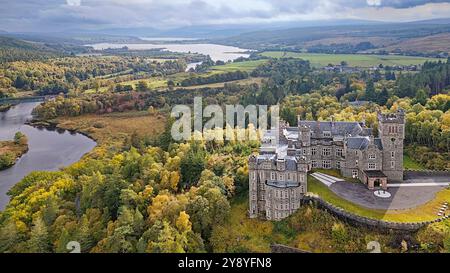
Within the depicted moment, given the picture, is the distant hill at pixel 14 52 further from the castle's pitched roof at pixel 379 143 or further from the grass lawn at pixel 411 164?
the castle's pitched roof at pixel 379 143

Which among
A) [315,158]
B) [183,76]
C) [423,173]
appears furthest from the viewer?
[183,76]

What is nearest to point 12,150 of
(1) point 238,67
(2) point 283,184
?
(2) point 283,184

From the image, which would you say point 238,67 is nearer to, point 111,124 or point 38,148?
point 111,124

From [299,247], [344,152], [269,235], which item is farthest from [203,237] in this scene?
[344,152]

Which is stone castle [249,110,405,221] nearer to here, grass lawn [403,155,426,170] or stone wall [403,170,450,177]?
stone wall [403,170,450,177]

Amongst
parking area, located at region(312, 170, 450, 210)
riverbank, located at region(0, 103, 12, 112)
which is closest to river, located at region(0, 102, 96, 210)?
riverbank, located at region(0, 103, 12, 112)

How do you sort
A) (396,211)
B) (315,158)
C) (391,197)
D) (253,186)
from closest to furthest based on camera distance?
(396,211)
(391,197)
(253,186)
(315,158)
